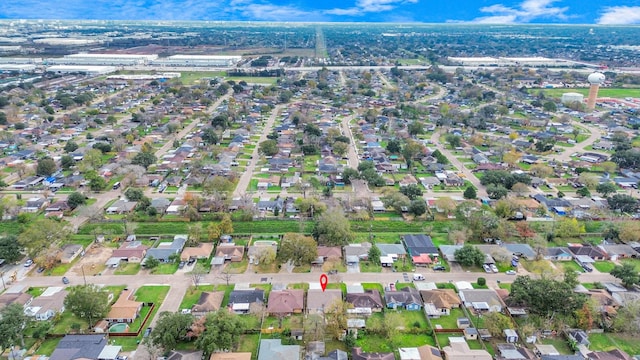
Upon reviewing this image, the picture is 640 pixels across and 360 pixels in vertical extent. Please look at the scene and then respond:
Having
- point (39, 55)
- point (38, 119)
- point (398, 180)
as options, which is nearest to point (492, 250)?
point (398, 180)

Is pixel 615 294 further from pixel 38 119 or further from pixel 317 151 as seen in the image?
pixel 38 119

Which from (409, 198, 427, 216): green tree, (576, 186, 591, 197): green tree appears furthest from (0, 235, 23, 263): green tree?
(576, 186, 591, 197): green tree

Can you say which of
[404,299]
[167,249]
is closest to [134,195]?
[167,249]

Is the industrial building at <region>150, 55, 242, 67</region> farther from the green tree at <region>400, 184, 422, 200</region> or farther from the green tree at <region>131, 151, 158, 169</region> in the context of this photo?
the green tree at <region>400, 184, 422, 200</region>

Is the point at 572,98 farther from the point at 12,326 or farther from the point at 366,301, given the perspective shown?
the point at 12,326

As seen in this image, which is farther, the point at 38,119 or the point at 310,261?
the point at 38,119

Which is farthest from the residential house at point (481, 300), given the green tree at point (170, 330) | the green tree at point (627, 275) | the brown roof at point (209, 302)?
the green tree at point (170, 330)
